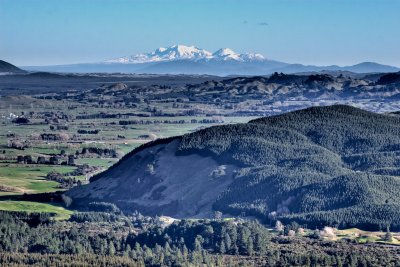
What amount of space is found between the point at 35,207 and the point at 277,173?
30.2 meters

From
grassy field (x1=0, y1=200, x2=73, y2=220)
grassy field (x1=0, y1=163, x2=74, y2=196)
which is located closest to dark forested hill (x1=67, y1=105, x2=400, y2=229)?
grassy field (x1=0, y1=200, x2=73, y2=220)

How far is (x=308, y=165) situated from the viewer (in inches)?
5300

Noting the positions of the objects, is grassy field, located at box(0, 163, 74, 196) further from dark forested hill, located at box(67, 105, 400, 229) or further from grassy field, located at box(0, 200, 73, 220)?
grassy field, located at box(0, 200, 73, 220)

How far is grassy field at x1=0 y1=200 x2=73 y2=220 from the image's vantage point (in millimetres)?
124675

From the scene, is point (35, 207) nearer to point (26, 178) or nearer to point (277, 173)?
point (26, 178)

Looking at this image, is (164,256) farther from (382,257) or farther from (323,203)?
(323,203)

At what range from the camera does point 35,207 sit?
420 ft

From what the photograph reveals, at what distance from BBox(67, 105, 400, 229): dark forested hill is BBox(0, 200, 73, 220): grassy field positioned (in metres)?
3.79

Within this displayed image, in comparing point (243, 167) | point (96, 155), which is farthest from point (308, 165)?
point (96, 155)

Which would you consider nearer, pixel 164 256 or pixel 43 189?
pixel 164 256

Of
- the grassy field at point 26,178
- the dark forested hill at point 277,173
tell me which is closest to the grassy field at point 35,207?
the dark forested hill at point 277,173

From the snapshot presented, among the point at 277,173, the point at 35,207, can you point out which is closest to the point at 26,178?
the point at 35,207

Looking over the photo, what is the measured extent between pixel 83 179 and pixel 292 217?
4335 cm

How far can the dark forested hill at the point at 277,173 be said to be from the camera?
121m
